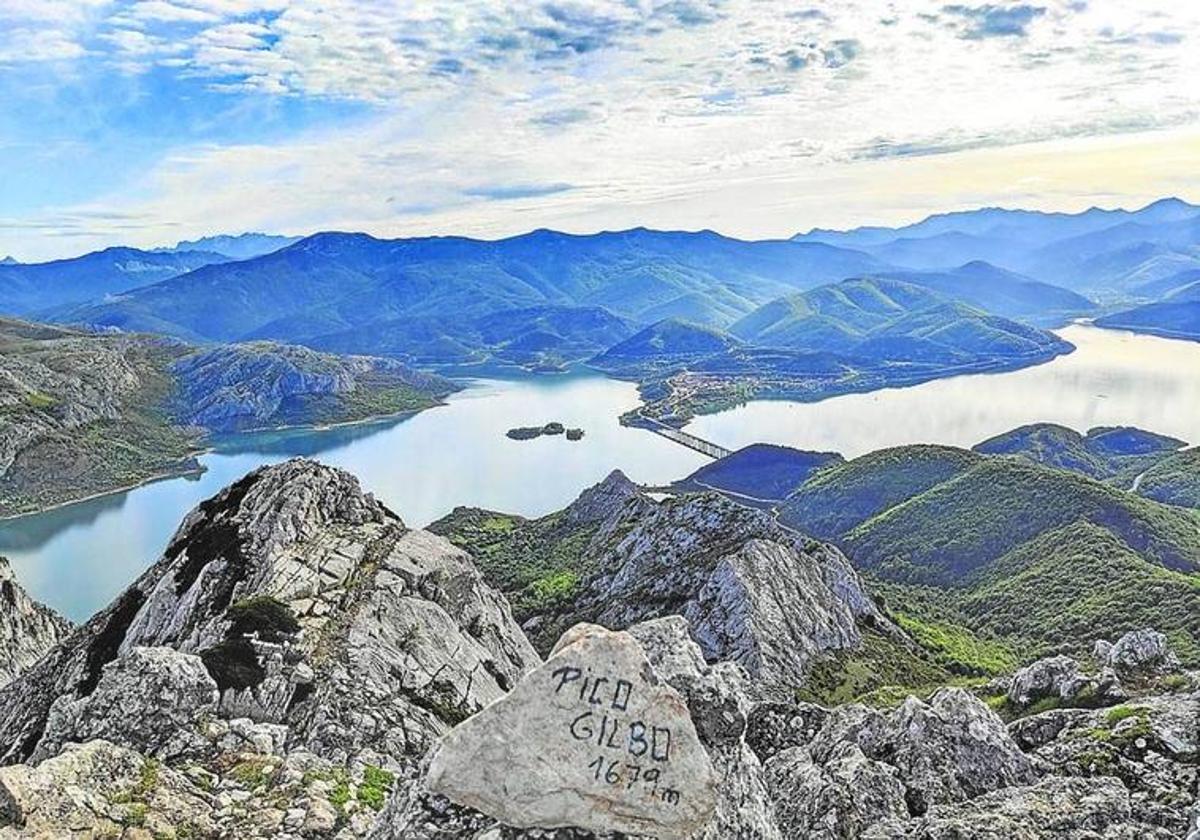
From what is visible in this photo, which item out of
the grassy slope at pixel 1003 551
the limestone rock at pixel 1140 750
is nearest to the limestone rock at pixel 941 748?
the limestone rock at pixel 1140 750

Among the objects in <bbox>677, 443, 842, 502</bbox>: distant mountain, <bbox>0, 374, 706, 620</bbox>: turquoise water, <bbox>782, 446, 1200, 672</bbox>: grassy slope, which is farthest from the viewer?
<bbox>677, 443, 842, 502</bbox>: distant mountain

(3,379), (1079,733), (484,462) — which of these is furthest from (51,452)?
(1079,733)

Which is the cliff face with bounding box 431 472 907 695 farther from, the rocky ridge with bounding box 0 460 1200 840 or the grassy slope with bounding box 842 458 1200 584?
the grassy slope with bounding box 842 458 1200 584

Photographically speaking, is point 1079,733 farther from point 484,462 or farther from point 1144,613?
point 484,462

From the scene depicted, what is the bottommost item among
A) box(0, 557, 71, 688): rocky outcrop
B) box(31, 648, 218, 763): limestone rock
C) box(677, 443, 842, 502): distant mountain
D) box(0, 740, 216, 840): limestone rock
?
box(677, 443, 842, 502): distant mountain

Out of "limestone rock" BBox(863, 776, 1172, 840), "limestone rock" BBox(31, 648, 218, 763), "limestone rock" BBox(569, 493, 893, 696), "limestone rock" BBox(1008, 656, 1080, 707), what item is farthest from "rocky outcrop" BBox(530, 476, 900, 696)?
"limestone rock" BBox(31, 648, 218, 763)

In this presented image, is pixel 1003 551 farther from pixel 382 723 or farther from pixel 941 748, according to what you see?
pixel 382 723
